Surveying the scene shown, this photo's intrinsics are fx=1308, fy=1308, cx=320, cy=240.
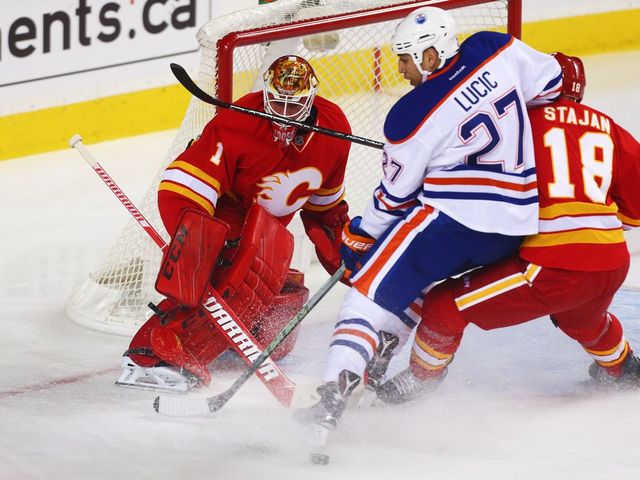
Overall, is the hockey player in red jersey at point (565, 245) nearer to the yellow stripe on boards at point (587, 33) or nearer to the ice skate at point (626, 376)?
the ice skate at point (626, 376)

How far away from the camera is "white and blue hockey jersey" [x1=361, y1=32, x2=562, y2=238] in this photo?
296 cm

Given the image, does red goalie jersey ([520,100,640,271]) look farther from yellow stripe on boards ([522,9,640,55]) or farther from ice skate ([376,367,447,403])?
yellow stripe on boards ([522,9,640,55])

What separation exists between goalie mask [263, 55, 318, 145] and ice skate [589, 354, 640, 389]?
3.39 ft

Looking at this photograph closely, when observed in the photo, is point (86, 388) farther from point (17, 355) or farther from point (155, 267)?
point (155, 267)

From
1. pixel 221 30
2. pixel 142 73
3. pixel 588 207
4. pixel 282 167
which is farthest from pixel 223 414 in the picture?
pixel 142 73

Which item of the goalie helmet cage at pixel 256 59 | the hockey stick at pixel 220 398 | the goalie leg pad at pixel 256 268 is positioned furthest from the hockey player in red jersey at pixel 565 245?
the goalie helmet cage at pixel 256 59

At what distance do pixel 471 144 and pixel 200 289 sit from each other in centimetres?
79

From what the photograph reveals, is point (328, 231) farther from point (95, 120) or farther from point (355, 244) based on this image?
point (95, 120)

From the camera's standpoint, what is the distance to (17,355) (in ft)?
12.1

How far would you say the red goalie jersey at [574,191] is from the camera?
10.1ft

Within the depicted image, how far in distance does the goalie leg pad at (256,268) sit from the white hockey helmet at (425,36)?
614 millimetres

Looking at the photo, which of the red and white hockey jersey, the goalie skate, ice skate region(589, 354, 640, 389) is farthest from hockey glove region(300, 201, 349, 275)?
ice skate region(589, 354, 640, 389)

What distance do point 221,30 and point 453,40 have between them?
1.07m

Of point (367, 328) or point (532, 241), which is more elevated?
point (532, 241)
